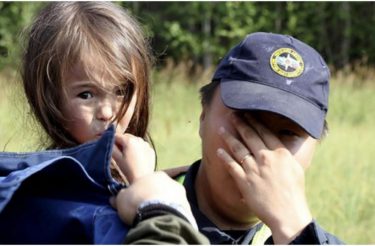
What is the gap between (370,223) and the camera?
648cm

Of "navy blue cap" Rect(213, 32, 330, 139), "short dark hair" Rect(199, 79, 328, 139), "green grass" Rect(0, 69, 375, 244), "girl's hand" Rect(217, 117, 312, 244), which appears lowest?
"green grass" Rect(0, 69, 375, 244)

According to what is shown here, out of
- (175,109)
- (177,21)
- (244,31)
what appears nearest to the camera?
(175,109)

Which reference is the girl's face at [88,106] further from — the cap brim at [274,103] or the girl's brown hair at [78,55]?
the cap brim at [274,103]

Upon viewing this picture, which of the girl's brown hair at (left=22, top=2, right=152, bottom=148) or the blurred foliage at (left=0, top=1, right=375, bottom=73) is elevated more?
the girl's brown hair at (left=22, top=2, right=152, bottom=148)

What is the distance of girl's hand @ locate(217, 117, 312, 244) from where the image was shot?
2.02 meters

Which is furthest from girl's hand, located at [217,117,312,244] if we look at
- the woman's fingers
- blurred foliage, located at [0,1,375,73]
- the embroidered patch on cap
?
blurred foliage, located at [0,1,375,73]

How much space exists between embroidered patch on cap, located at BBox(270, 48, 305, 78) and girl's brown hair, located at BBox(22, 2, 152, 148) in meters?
0.46

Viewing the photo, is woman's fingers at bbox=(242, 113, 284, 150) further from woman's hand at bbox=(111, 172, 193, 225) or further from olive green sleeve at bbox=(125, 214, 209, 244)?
olive green sleeve at bbox=(125, 214, 209, 244)

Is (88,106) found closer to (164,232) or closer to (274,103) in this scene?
(274,103)

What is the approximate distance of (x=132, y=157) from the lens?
1910mm

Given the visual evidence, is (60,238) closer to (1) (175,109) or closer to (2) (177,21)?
(1) (175,109)

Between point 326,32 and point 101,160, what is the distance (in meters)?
24.9

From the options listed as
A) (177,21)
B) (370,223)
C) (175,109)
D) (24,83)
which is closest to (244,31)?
(177,21)

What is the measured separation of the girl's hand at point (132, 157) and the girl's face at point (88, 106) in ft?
1.30
